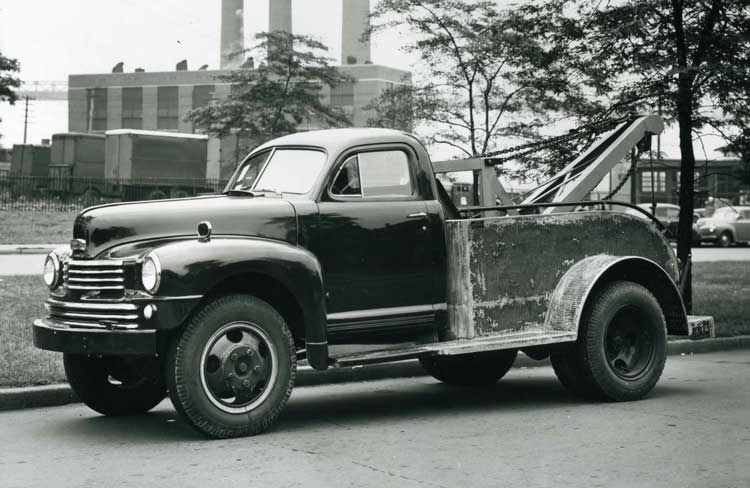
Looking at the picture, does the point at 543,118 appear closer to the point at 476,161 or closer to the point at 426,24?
the point at 426,24

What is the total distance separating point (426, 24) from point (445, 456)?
14033 millimetres

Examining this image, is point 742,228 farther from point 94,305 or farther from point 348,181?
point 94,305

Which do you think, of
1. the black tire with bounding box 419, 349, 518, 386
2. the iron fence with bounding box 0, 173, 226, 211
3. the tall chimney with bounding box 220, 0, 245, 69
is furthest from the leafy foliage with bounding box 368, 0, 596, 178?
the tall chimney with bounding box 220, 0, 245, 69

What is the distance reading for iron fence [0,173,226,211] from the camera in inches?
1715

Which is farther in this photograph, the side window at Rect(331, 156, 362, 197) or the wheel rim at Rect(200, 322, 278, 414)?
the side window at Rect(331, 156, 362, 197)

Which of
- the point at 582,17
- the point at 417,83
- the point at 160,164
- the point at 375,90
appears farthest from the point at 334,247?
the point at 375,90

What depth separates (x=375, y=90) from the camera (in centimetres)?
8450

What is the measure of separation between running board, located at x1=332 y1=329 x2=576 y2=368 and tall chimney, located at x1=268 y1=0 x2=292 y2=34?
88.1 m

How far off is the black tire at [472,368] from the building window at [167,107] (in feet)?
293

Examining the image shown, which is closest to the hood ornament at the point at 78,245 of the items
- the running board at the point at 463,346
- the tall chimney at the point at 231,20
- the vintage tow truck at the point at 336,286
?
the vintage tow truck at the point at 336,286

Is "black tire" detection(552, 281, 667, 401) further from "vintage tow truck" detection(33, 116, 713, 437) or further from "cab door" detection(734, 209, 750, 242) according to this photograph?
"cab door" detection(734, 209, 750, 242)

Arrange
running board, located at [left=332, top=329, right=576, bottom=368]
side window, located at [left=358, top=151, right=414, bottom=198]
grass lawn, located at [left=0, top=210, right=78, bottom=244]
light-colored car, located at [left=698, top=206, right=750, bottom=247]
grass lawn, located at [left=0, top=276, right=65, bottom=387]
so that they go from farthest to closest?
1. light-colored car, located at [left=698, top=206, right=750, bottom=247]
2. grass lawn, located at [left=0, top=210, right=78, bottom=244]
3. grass lawn, located at [left=0, top=276, right=65, bottom=387]
4. side window, located at [left=358, top=151, right=414, bottom=198]
5. running board, located at [left=332, top=329, right=576, bottom=368]

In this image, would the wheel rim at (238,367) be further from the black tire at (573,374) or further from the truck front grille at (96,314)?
the black tire at (573,374)

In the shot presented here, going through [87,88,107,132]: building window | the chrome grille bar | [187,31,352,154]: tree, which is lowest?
the chrome grille bar
